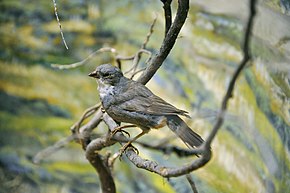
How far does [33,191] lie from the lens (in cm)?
365

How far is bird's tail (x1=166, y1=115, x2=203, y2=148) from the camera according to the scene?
1.81m

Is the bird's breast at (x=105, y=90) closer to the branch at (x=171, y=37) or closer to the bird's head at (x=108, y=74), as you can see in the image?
the bird's head at (x=108, y=74)

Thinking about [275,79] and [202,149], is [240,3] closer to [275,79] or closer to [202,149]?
[275,79]

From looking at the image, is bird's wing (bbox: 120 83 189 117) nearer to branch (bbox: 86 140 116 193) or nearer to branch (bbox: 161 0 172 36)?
branch (bbox: 161 0 172 36)

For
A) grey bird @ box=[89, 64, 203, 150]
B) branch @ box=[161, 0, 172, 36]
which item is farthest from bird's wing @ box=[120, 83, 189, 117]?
branch @ box=[161, 0, 172, 36]

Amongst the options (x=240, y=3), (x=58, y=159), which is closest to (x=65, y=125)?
(x=58, y=159)

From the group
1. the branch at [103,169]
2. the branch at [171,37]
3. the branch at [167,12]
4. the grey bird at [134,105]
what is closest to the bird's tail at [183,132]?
the grey bird at [134,105]

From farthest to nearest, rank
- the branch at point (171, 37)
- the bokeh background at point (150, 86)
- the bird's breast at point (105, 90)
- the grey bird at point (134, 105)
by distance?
the bokeh background at point (150, 86), the bird's breast at point (105, 90), the grey bird at point (134, 105), the branch at point (171, 37)

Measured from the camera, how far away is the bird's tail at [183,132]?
1808 millimetres

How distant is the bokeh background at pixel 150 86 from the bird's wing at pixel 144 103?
28cm

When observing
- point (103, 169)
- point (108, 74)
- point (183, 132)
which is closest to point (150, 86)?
point (103, 169)

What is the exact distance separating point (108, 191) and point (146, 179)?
0.90m

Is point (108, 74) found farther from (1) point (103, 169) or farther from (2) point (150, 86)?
(2) point (150, 86)

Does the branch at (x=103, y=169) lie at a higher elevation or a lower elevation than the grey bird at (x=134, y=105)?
lower
